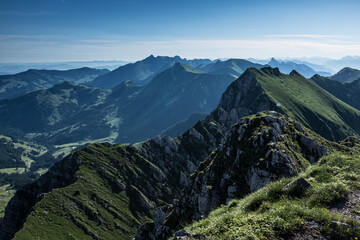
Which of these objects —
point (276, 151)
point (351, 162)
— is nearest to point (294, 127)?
point (276, 151)

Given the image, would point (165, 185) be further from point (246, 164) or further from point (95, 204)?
point (246, 164)

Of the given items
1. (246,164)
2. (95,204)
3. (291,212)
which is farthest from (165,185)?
(291,212)

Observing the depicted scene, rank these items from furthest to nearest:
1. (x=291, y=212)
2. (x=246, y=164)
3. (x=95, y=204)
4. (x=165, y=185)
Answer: (x=165, y=185) < (x=95, y=204) < (x=246, y=164) < (x=291, y=212)

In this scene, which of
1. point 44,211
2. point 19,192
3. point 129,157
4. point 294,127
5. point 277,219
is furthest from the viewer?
point 129,157

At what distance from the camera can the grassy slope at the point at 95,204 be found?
11169cm

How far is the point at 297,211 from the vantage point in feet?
49.2

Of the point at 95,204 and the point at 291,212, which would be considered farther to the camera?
the point at 95,204

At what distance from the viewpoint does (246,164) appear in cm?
5934

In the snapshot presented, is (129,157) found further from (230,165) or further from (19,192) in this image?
(230,165)

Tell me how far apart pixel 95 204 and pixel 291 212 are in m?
151

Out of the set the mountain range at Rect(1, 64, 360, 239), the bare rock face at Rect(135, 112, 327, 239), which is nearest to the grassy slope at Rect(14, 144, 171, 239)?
the mountain range at Rect(1, 64, 360, 239)

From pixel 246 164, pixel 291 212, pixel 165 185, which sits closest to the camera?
pixel 291 212

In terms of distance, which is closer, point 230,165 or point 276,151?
point 276,151

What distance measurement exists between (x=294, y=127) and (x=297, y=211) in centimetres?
7208
